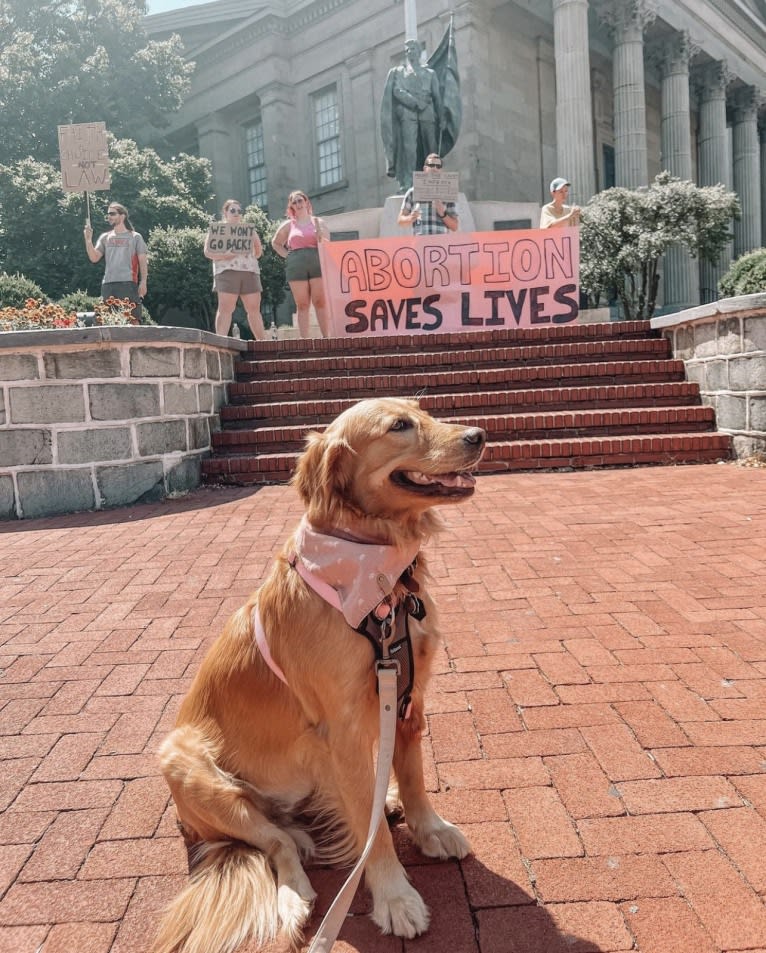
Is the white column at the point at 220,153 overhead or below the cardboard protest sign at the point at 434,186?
overhead

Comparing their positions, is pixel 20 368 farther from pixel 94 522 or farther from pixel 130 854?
pixel 130 854

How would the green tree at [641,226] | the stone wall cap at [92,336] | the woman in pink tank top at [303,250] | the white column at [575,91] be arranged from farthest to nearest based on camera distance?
the white column at [575,91]
the green tree at [641,226]
the woman in pink tank top at [303,250]
the stone wall cap at [92,336]

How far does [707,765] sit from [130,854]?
5.84 ft

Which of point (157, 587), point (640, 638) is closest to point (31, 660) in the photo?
point (157, 587)

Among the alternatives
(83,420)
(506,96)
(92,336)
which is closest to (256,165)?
(506,96)

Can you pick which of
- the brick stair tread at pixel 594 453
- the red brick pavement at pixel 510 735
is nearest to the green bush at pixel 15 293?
the brick stair tread at pixel 594 453

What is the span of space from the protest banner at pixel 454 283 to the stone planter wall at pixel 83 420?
15.2 ft

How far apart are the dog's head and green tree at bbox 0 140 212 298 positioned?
2553 centimetres

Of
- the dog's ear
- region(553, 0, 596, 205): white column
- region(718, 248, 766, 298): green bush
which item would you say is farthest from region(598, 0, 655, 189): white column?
the dog's ear

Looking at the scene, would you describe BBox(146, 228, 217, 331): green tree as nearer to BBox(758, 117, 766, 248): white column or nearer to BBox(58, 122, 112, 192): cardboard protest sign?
BBox(58, 122, 112, 192): cardboard protest sign

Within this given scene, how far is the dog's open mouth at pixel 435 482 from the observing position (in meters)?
1.76

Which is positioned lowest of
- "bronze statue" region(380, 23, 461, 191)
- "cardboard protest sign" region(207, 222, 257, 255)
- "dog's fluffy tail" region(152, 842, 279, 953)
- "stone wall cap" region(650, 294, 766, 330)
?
"dog's fluffy tail" region(152, 842, 279, 953)

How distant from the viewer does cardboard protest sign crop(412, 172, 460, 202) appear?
11.4m

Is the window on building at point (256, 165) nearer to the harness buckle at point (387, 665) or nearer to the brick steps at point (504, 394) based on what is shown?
the brick steps at point (504, 394)
